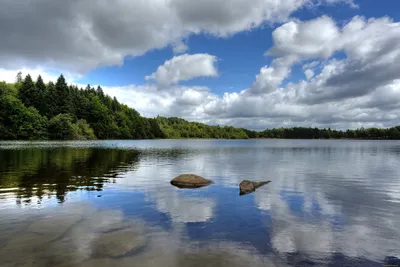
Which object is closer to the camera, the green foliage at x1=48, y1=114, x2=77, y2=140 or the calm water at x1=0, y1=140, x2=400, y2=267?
the calm water at x1=0, y1=140, x2=400, y2=267

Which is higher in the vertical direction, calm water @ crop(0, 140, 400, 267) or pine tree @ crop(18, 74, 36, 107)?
pine tree @ crop(18, 74, 36, 107)

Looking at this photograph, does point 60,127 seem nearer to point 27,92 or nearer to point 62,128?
point 62,128

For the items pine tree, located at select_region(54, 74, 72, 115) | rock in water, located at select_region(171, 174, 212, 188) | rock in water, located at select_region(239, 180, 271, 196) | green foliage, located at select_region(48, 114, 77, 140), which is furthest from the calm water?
pine tree, located at select_region(54, 74, 72, 115)

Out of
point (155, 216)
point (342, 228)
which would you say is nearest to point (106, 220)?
point (155, 216)

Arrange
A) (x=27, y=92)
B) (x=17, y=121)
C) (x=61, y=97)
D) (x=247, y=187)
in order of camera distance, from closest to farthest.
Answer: (x=247, y=187) < (x=17, y=121) < (x=27, y=92) < (x=61, y=97)

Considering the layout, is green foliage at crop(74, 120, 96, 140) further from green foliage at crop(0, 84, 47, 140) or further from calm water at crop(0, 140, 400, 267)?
calm water at crop(0, 140, 400, 267)

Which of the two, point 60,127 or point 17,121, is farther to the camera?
point 60,127

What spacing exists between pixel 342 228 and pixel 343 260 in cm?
418

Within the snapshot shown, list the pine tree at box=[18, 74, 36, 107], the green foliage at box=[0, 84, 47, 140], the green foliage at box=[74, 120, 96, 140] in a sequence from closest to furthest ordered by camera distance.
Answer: the green foliage at box=[0, 84, 47, 140], the pine tree at box=[18, 74, 36, 107], the green foliage at box=[74, 120, 96, 140]

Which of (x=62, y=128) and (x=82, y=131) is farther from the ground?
(x=62, y=128)

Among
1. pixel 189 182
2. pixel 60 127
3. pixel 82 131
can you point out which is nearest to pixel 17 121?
pixel 60 127

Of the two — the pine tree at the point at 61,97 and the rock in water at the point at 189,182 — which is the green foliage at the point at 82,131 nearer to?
the pine tree at the point at 61,97

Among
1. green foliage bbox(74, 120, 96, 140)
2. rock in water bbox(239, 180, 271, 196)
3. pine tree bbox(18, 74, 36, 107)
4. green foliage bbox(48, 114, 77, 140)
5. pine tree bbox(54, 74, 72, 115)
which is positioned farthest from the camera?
pine tree bbox(54, 74, 72, 115)

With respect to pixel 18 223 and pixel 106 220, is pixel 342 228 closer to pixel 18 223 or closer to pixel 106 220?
pixel 106 220
